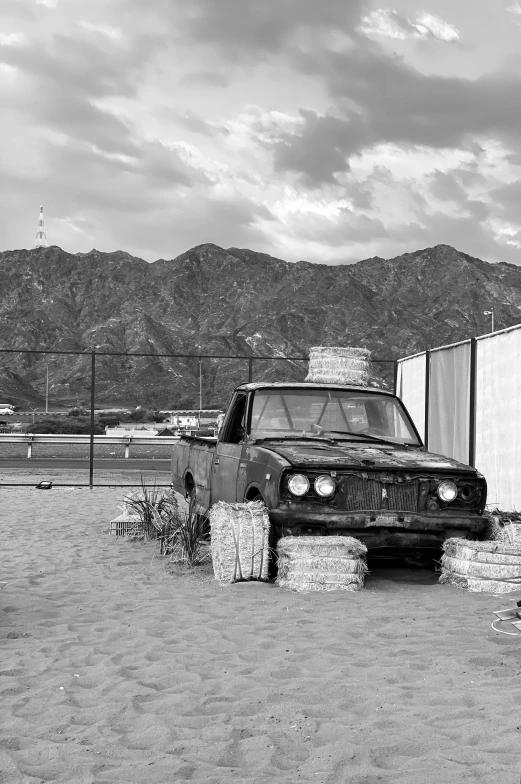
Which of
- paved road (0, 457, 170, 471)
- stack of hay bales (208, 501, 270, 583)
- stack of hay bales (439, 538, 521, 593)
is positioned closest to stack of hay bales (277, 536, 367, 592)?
stack of hay bales (208, 501, 270, 583)

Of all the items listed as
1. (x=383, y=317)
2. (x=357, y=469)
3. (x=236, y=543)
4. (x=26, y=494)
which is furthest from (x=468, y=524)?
(x=383, y=317)

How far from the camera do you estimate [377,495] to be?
24.6ft

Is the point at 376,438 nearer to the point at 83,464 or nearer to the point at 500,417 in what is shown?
the point at 500,417

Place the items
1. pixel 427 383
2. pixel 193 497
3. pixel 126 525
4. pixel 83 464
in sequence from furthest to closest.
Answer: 1. pixel 83 464
2. pixel 427 383
3. pixel 126 525
4. pixel 193 497

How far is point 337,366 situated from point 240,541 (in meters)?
6.16

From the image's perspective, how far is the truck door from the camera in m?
8.66

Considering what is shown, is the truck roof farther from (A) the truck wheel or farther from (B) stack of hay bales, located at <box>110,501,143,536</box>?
(B) stack of hay bales, located at <box>110,501,143,536</box>

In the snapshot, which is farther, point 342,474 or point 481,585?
point 342,474

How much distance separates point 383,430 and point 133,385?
123 meters

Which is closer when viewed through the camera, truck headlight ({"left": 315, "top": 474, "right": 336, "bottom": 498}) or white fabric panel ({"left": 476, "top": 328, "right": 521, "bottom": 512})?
truck headlight ({"left": 315, "top": 474, "right": 336, "bottom": 498})

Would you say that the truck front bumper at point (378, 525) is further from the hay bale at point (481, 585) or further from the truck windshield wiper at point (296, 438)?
the truck windshield wiper at point (296, 438)

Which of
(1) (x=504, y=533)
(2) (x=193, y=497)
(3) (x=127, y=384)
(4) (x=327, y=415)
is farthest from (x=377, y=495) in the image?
(3) (x=127, y=384)

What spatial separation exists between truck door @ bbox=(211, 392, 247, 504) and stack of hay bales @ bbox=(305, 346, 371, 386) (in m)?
3.69

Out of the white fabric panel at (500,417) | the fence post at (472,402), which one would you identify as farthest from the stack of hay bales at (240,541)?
the fence post at (472,402)
